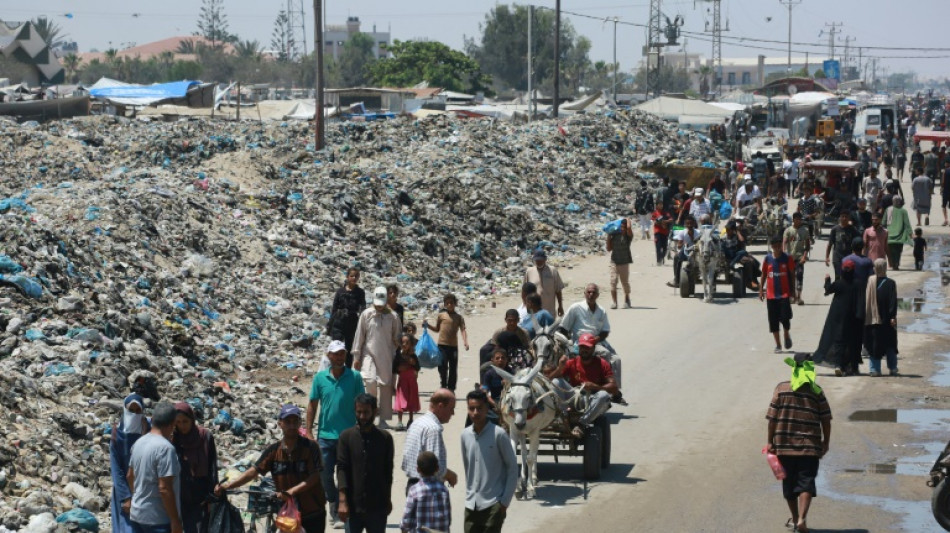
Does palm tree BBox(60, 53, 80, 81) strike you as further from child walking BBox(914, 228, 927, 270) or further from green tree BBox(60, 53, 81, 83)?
child walking BBox(914, 228, 927, 270)

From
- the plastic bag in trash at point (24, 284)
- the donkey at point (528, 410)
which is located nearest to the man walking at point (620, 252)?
the plastic bag in trash at point (24, 284)

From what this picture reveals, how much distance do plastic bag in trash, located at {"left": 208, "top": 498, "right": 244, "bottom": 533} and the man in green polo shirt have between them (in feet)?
5.02

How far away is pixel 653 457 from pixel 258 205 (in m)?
13.0

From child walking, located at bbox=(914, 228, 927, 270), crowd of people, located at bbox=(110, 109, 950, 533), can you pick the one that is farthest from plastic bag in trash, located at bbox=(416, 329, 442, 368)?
child walking, located at bbox=(914, 228, 927, 270)

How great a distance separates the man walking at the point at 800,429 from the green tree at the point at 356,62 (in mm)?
113363

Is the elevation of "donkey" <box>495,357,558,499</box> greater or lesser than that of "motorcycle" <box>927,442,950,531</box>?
greater

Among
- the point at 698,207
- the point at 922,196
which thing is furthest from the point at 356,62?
the point at 698,207

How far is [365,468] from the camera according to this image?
8516 millimetres

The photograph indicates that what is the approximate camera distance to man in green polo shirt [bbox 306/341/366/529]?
32.9 ft

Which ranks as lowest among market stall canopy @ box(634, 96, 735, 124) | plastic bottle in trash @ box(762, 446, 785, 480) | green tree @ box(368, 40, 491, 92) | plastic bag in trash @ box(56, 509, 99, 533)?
plastic bag in trash @ box(56, 509, 99, 533)

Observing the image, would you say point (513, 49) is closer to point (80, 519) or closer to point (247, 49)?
point (247, 49)

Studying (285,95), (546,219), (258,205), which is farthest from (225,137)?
(285,95)

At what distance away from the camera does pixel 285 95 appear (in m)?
104

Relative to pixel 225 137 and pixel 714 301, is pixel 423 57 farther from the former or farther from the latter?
pixel 714 301
